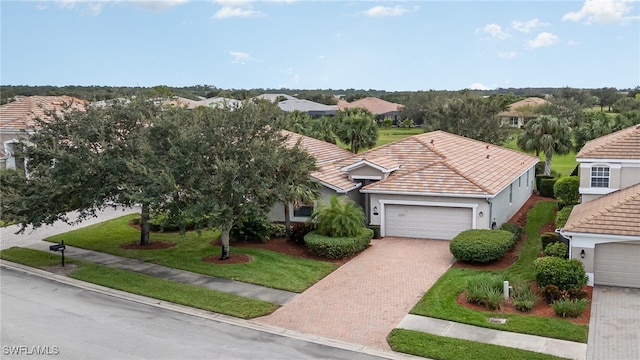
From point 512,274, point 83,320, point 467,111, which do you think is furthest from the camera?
point 467,111

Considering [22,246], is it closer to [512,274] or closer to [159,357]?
[159,357]

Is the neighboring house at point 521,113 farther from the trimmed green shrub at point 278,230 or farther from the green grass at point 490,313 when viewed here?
the green grass at point 490,313

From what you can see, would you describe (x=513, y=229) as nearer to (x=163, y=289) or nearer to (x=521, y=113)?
(x=163, y=289)

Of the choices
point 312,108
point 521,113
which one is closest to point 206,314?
point 521,113

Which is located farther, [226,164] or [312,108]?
[312,108]

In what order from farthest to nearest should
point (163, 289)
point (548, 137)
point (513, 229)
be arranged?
point (548, 137)
point (513, 229)
point (163, 289)

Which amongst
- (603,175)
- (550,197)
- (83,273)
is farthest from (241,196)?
(550,197)
